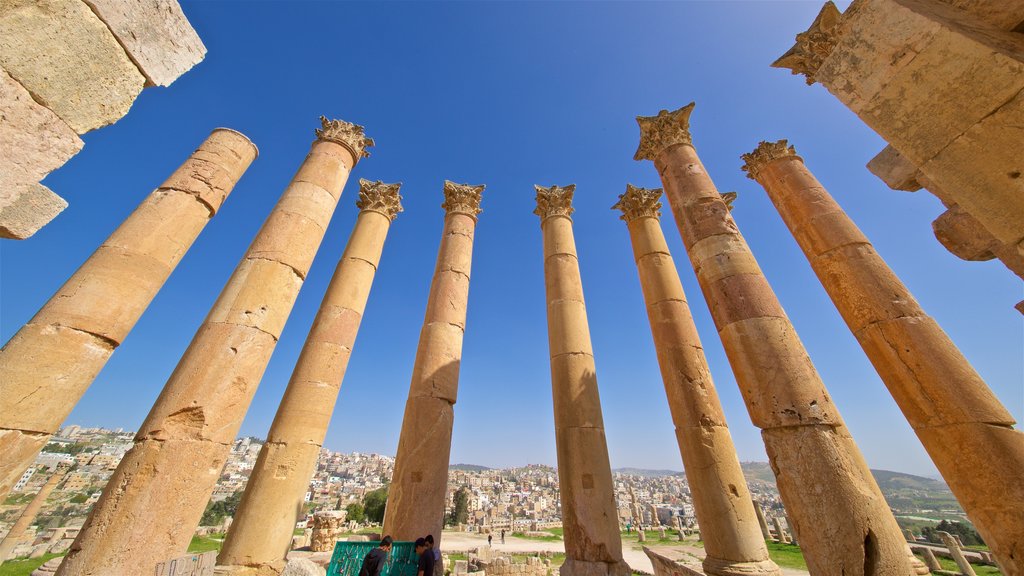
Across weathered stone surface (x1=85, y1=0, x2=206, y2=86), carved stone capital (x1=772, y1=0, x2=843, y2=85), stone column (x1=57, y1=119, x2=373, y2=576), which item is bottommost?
stone column (x1=57, y1=119, x2=373, y2=576)

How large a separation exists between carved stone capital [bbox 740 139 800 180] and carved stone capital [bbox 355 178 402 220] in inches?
472

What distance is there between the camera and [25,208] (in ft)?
13.3

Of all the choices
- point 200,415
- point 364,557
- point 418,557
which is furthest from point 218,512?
point 200,415

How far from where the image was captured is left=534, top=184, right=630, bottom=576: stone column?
8.91m

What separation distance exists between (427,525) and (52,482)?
34681 mm

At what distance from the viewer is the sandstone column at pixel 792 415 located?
5328mm

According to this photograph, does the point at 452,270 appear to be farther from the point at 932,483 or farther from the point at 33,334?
the point at 932,483

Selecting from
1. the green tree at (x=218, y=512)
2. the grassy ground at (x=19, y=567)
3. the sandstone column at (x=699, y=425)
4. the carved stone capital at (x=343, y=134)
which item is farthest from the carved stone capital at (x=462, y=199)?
the green tree at (x=218, y=512)

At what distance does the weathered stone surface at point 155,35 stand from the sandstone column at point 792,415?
9.50 m

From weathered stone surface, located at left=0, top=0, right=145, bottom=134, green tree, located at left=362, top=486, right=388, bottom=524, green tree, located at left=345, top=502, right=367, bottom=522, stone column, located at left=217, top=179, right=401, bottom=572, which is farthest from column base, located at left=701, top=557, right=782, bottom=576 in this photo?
green tree, located at left=345, top=502, right=367, bottom=522

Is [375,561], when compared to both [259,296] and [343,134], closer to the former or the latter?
[259,296]

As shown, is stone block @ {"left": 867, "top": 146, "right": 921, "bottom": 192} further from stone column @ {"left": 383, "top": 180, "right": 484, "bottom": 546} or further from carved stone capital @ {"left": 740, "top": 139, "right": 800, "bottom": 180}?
stone column @ {"left": 383, "top": 180, "right": 484, "bottom": 546}

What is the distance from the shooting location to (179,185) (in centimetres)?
784

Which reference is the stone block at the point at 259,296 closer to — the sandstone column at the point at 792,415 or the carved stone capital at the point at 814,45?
the sandstone column at the point at 792,415
